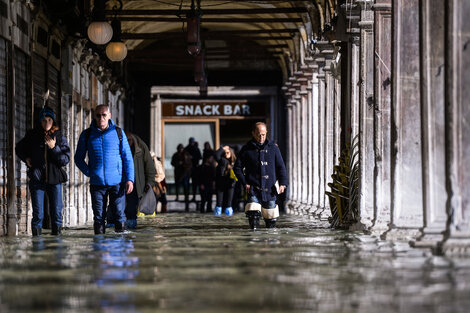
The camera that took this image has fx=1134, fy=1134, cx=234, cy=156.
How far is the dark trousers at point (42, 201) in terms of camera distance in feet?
41.8

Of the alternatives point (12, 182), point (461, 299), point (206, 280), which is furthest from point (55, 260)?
point (12, 182)

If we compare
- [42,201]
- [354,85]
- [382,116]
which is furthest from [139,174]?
[382,116]

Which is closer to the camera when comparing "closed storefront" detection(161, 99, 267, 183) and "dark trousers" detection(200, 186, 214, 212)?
"dark trousers" detection(200, 186, 214, 212)

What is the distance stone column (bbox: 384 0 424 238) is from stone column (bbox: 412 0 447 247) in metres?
1.60

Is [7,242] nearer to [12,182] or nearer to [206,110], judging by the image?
[12,182]

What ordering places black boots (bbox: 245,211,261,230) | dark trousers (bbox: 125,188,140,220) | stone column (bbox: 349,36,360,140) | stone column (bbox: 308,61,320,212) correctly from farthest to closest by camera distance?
stone column (bbox: 308,61,320,212) → stone column (bbox: 349,36,360,140) → dark trousers (bbox: 125,188,140,220) → black boots (bbox: 245,211,261,230)

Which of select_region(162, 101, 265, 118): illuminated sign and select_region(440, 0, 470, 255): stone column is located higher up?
select_region(162, 101, 265, 118): illuminated sign

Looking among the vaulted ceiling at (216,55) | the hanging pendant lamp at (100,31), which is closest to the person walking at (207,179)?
the vaulted ceiling at (216,55)

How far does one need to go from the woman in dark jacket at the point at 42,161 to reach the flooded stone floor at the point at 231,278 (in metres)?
1.88

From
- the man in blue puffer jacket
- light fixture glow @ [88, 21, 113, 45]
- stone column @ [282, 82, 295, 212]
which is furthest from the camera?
stone column @ [282, 82, 295, 212]

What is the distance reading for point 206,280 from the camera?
656cm

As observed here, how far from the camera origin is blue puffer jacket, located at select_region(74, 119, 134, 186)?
12.7 meters

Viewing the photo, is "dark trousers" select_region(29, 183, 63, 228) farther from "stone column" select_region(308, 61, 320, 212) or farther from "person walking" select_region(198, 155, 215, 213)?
"person walking" select_region(198, 155, 215, 213)

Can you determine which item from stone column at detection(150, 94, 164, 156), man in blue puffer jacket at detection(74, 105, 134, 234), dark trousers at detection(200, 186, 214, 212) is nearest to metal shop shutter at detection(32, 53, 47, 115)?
man in blue puffer jacket at detection(74, 105, 134, 234)
